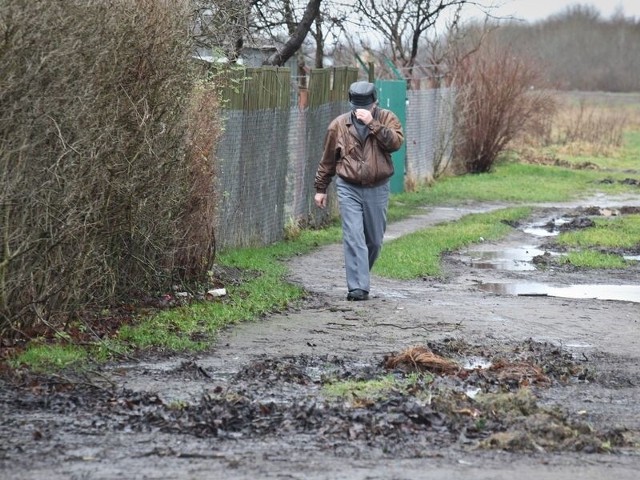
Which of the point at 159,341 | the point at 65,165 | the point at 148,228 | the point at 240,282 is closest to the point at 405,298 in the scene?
the point at 240,282

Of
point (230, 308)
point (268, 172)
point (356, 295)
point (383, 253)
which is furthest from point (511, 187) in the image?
point (230, 308)

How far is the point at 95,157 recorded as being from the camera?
8.03m

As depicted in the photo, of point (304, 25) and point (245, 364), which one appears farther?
point (304, 25)

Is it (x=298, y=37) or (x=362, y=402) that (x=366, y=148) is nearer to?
(x=362, y=402)

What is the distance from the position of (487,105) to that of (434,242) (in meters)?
11.9

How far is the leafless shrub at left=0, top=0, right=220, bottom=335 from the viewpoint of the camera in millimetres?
7234

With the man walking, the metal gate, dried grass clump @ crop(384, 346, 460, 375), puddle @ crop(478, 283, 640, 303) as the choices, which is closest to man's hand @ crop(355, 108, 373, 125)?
the man walking

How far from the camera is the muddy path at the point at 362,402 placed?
18.0 feet

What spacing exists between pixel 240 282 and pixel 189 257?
989mm

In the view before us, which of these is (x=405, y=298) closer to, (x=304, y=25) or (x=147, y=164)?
(x=147, y=164)

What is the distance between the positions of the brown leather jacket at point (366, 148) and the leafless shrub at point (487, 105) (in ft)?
50.2

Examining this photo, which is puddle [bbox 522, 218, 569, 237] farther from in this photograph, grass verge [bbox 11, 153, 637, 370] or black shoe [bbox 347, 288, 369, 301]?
black shoe [bbox 347, 288, 369, 301]

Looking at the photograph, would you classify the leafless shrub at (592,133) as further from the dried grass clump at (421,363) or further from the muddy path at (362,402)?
the dried grass clump at (421,363)

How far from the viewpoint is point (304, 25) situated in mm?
16750
